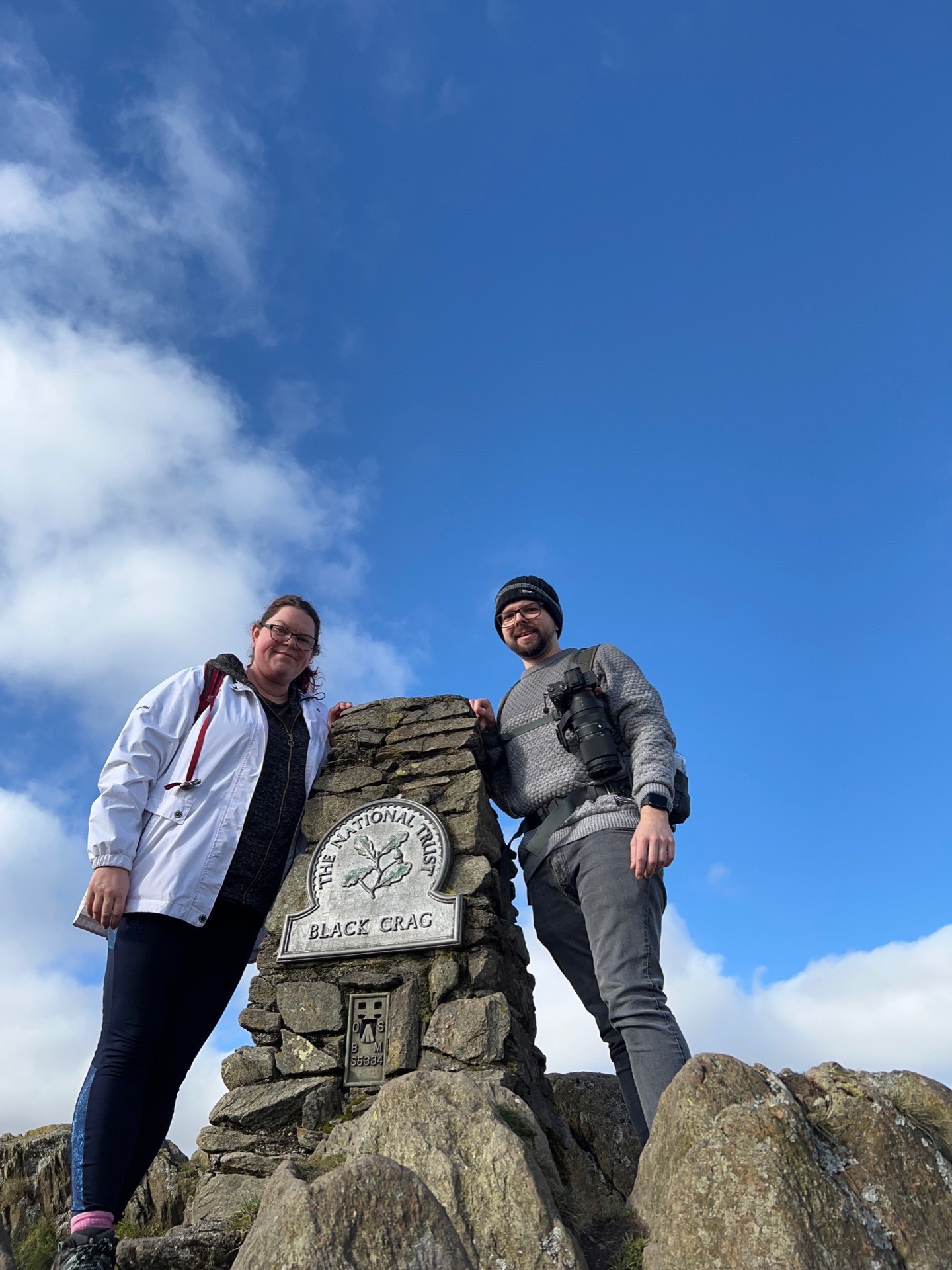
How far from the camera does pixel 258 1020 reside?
4.50 m

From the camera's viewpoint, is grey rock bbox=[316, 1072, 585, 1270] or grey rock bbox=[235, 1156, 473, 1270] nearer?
grey rock bbox=[235, 1156, 473, 1270]

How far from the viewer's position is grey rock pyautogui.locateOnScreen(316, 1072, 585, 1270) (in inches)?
82.3

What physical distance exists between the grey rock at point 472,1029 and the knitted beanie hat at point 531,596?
1.90 m

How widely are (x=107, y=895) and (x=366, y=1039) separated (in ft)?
5.80

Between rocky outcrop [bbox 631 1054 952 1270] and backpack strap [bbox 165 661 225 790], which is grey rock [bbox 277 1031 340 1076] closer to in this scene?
backpack strap [bbox 165 661 225 790]

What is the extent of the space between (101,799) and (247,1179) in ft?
6.36

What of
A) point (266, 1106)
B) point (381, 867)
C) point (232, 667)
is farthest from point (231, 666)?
point (266, 1106)

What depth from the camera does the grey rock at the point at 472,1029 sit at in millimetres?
4035

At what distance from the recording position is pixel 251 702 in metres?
3.89

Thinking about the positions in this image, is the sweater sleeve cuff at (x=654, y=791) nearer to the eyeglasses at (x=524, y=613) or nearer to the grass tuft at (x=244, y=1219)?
the eyeglasses at (x=524, y=613)

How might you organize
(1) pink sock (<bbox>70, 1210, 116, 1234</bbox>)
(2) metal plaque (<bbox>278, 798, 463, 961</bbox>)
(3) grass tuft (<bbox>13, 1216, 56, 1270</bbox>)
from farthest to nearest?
1. (2) metal plaque (<bbox>278, 798, 463, 961</bbox>)
2. (3) grass tuft (<bbox>13, 1216, 56, 1270</bbox>)
3. (1) pink sock (<bbox>70, 1210, 116, 1234</bbox>)

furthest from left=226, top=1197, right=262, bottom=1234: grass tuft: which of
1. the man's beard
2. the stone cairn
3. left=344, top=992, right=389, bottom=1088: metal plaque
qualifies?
the man's beard

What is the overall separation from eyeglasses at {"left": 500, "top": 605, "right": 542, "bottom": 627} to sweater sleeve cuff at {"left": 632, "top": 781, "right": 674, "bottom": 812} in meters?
1.32

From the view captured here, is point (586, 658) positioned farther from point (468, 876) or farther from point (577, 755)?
point (468, 876)
